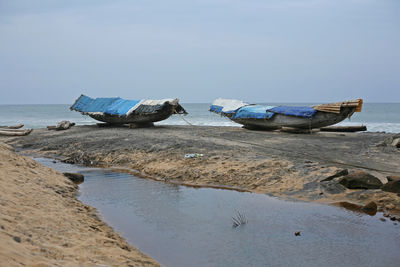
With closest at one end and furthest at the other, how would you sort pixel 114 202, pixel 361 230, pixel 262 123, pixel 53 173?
pixel 361 230 < pixel 114 202 < pixel 53 173 < pixel 262 123

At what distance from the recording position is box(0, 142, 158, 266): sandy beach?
13.4 ft

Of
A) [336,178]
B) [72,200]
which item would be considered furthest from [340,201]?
[72,200]

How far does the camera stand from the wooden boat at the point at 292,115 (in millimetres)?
16109

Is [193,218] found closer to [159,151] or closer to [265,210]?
[265,210]

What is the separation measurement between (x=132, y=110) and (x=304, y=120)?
8671mm

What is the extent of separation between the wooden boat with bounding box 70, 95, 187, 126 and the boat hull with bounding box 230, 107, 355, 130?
4.16 meters

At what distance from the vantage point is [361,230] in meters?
6.63

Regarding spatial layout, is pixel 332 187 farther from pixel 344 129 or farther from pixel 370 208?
pixel 344 129

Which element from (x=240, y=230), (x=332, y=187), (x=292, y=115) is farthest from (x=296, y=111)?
(x=240, y=230)

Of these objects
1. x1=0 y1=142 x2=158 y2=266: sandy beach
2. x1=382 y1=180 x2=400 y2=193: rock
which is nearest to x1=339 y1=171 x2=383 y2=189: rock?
x1=382 y1=180 x2=400 y2=193: rock

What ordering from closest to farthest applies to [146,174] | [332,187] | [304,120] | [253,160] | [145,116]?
[332,187] → [253,160] → [146,174] → [304,120] → [145,116]

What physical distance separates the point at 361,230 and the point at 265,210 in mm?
1851

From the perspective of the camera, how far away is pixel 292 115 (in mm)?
17469

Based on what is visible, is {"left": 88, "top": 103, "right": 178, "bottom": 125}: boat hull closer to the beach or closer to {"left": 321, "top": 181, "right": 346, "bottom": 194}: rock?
the beach
